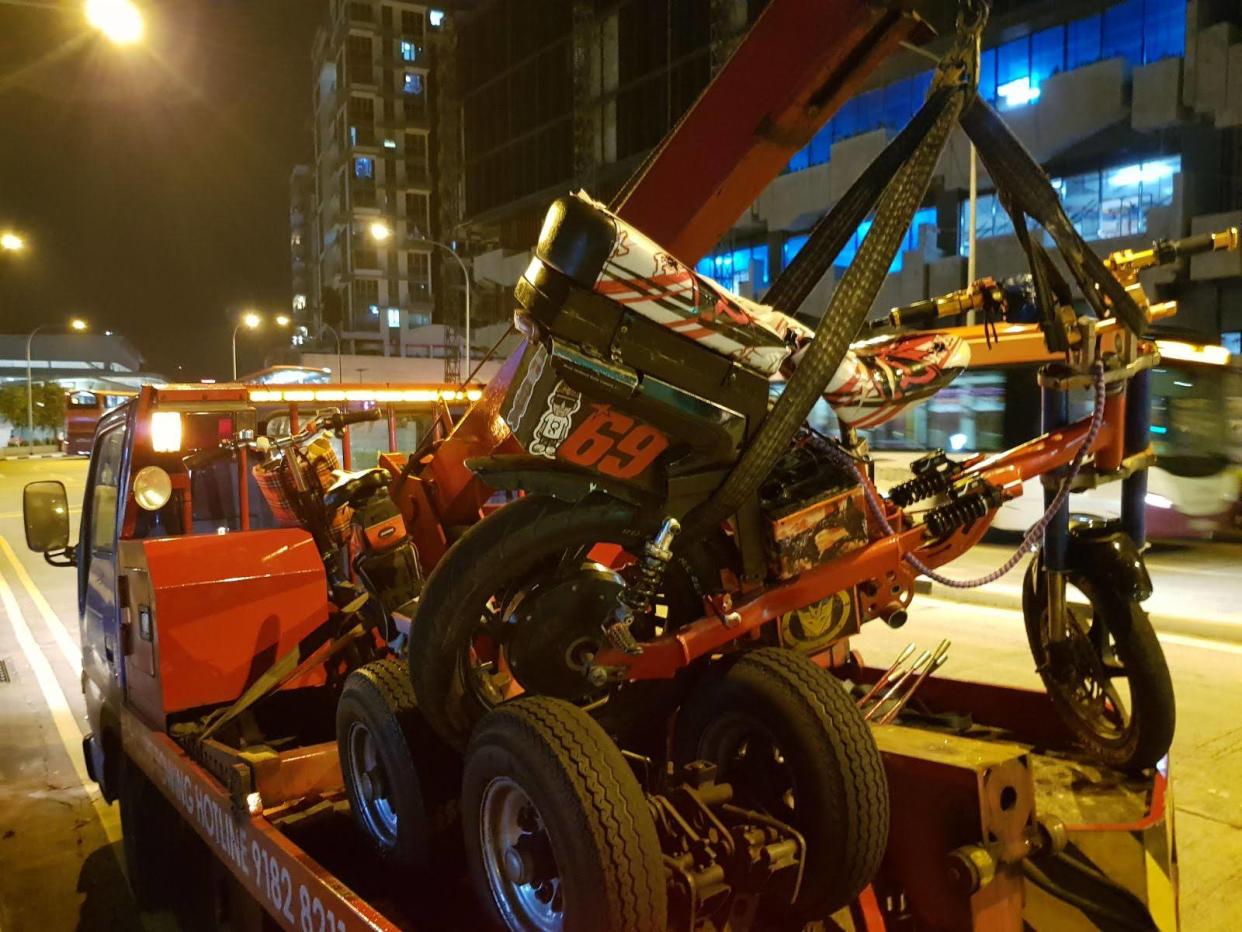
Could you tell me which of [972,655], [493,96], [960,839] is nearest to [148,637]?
[960,839]

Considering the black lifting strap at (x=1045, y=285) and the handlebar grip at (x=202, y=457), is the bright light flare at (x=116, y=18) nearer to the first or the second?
the handlebar grip at (x=202, y=457)

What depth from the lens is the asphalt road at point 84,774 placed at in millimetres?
4352

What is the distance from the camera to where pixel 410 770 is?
271cm

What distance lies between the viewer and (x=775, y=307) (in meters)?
2.78

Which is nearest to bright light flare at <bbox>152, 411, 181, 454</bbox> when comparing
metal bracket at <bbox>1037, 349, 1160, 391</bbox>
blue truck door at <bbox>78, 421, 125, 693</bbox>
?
blue truck door at <bbox>78, 421, 125, 693</bbox>

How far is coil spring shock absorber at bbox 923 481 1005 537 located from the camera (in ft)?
9.43

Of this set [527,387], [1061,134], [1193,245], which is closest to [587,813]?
[527,387]

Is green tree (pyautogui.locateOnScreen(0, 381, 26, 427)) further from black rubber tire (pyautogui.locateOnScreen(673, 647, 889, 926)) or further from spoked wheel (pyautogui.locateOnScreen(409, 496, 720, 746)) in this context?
black rubber tire (pyautogui.locateOnScreen(673, 647, 889, 926))

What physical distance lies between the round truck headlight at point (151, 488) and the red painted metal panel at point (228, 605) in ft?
1.19

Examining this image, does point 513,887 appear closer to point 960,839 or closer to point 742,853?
point 742,853

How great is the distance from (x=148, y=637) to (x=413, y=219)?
80173 millimetres

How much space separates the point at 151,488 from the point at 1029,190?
11.4 ft

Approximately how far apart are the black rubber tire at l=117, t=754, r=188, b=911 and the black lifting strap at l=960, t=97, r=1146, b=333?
3.96 metres

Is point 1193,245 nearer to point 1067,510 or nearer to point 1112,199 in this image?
point 1067,510
